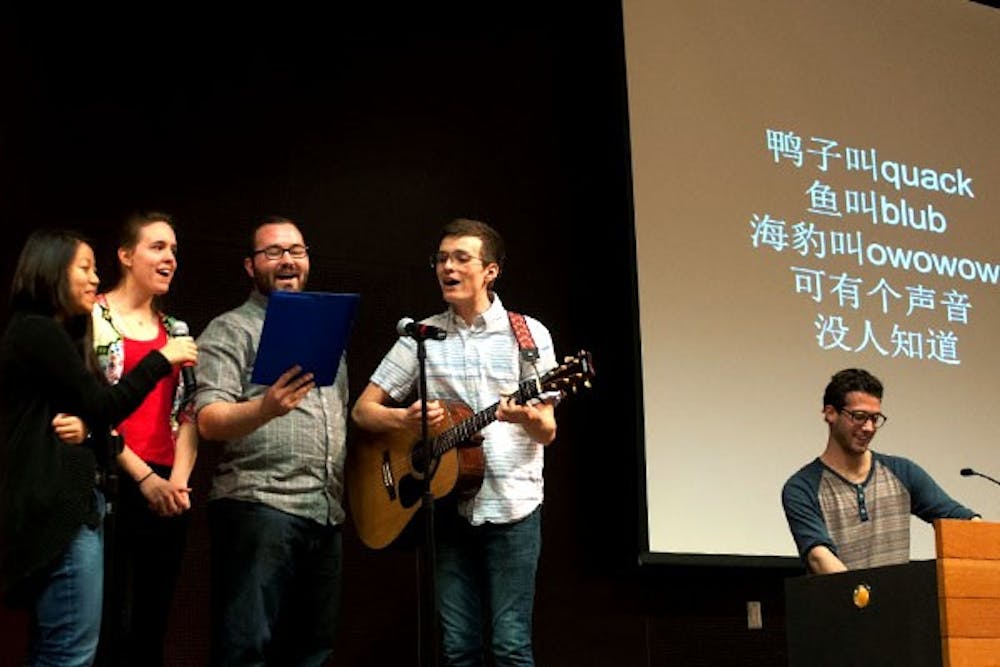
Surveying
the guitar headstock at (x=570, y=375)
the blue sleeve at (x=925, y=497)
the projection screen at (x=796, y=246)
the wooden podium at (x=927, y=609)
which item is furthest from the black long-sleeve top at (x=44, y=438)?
the projection screen at (x=796, y=246)

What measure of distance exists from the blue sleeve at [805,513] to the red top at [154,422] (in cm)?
183

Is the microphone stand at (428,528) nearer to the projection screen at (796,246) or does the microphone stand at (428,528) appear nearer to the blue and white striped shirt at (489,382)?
the blue and white striped shirt at (489,382)

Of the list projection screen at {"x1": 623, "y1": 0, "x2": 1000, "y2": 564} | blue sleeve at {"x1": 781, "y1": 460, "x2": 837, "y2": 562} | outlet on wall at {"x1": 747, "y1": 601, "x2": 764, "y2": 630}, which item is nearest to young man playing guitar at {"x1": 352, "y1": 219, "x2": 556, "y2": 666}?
blue sleeve at {"x1": 781, "y1": 460, "x2": 837, "y2": 562}

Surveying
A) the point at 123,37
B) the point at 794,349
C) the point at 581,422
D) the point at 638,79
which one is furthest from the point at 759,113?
the point at 123,37

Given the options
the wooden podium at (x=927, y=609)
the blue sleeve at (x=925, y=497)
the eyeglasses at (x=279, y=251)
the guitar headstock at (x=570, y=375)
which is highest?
the eyeglasses at (x=279, y=251)

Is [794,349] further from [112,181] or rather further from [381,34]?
[112,181]

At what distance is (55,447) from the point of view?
11.0 ft

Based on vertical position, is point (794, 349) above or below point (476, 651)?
above

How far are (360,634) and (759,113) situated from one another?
274cm

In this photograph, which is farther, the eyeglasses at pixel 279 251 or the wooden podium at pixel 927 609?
the eyeglasses at pixel 279 251

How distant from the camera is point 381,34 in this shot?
5.75 m

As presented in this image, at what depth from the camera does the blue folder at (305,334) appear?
365 centimetres

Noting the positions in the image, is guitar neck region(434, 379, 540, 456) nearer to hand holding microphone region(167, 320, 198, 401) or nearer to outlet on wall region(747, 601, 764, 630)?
hand holding microphone region(167, 320, 198, 401)

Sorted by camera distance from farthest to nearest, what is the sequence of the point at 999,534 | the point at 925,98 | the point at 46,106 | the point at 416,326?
the point at 925,98, the point at 46,106, the point at 416,326, the point at 999,534
